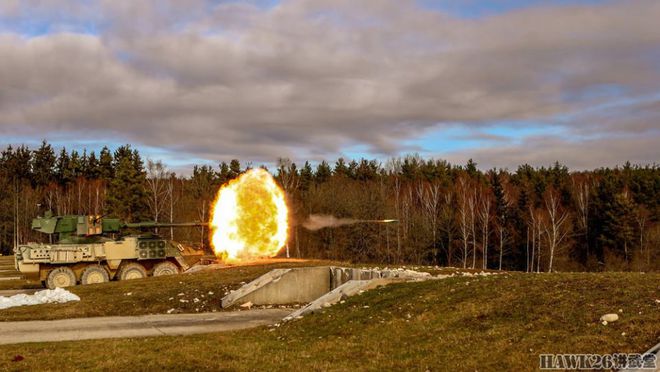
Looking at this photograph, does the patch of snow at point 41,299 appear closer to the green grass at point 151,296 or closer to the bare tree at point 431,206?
the green grass at point 151,296

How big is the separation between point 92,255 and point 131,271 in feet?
6.86

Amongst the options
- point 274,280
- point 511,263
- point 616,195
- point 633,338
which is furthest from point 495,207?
point 633,338

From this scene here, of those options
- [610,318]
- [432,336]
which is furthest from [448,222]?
[610,318]

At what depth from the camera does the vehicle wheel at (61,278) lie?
88.6 ft

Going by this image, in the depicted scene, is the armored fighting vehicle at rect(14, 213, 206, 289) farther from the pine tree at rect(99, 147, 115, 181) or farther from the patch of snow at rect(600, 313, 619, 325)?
the pine tree at rect(99, 147, 115, 181)

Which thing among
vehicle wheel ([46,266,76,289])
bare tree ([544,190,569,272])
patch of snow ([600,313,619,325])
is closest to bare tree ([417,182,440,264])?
bare tree ([544,190,569,272])

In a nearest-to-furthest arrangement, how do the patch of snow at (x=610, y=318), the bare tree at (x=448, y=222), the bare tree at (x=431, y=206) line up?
1. the patch of snow at (x=610, y=318)
2. the bare tree at (x=448, y=222)
3. the bare tree at (x=431, y=206)

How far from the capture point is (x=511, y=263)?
5947 cm

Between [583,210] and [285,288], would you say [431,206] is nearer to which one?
[583,210]

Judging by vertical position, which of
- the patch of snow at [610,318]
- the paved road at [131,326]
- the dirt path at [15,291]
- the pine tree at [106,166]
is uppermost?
the pine tree at [106,166]

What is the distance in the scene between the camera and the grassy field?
859cm

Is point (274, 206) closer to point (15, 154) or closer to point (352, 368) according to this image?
point (352, 368)

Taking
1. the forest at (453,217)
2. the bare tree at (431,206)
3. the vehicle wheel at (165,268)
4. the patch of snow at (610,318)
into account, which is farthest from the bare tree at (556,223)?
the patch of snow at (610,318)

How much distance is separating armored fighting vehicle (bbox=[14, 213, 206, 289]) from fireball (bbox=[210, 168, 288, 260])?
1497 mm
